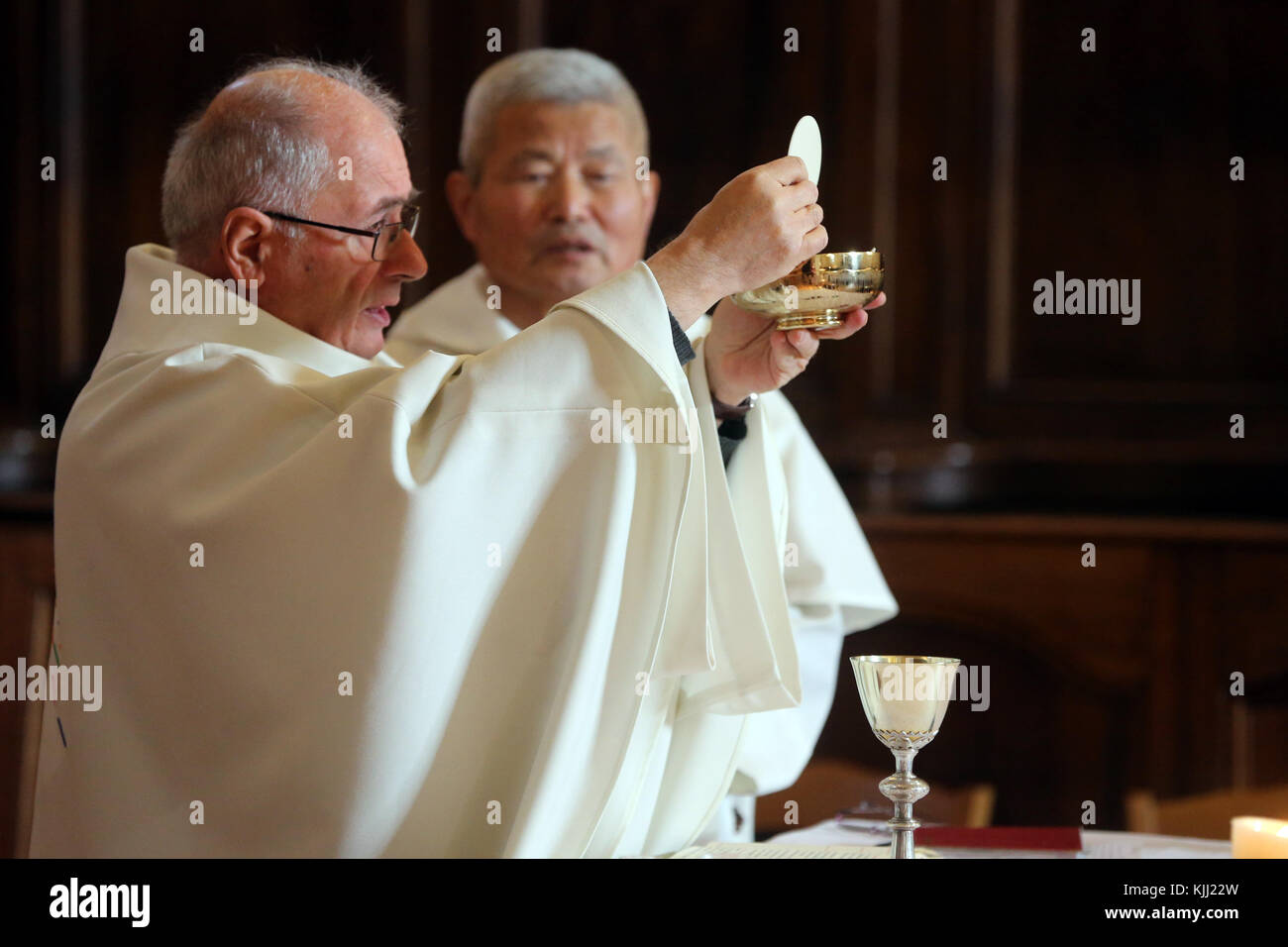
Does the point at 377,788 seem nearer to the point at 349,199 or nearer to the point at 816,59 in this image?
the point at 349,199

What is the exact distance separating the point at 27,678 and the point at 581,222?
2.25 meters

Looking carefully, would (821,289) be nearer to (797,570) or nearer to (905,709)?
(905,709)

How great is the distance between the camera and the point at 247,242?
2102mm

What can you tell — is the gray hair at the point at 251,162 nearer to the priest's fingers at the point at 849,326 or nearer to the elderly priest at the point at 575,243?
the priest's fingers at the point at 849,326

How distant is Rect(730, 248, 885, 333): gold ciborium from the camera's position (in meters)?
1.83

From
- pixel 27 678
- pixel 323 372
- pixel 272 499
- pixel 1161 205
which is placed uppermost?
pixel 1161 205

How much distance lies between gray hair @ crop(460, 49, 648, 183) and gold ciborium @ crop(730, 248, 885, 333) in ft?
4.23

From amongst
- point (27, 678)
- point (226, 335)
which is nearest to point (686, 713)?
point (226, 335)

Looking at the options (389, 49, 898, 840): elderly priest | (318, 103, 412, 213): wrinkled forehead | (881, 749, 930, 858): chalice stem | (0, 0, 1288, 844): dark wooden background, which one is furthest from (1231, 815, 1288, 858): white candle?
(0, 0, 1288, 844): dark wooden background

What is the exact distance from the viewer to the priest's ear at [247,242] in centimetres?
208

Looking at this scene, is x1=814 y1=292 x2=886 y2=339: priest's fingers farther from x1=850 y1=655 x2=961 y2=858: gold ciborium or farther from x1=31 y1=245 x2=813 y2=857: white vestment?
x1=850 y1=655 x2=961 y2=858: gold ciborium

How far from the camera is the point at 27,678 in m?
4.11

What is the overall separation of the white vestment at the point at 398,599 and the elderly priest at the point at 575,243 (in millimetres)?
998

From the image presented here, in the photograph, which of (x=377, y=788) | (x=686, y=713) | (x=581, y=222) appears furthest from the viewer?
(x=581, y=222)
